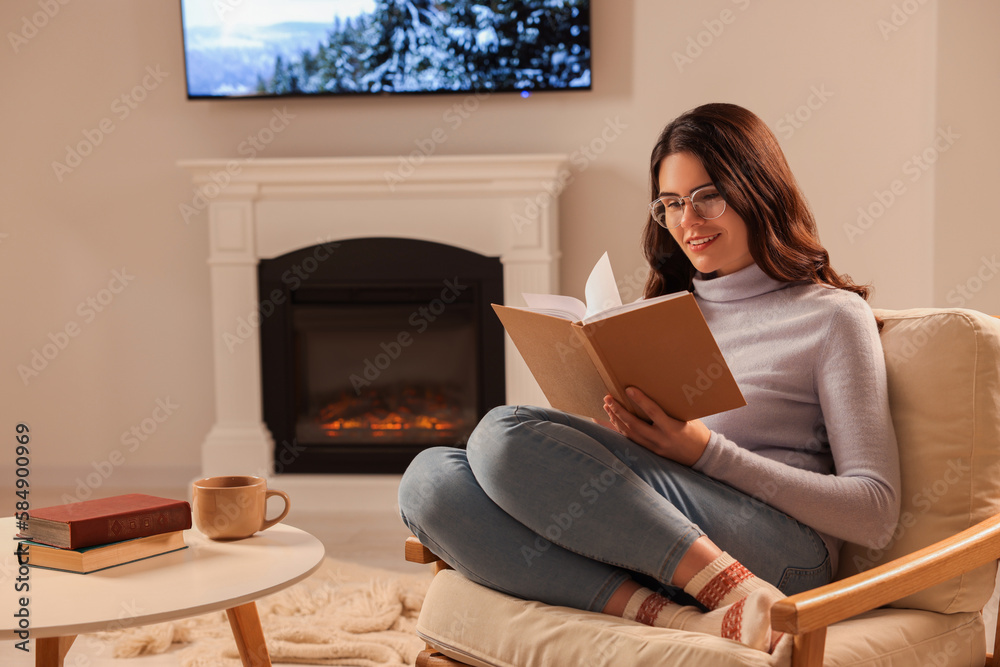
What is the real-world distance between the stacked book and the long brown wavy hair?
89cm

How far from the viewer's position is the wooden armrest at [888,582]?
80 centimetres

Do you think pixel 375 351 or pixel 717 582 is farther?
pixel 375 351

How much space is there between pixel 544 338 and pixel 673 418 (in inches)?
7.9

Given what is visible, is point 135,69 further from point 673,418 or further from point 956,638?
point 956,638

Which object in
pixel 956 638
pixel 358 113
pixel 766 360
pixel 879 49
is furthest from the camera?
→ pixel 358 113

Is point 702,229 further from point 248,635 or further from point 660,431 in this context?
point 248,635

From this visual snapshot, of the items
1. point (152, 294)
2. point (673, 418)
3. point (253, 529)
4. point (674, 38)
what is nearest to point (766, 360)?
point (673, 418)

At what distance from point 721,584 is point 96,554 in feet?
2.42

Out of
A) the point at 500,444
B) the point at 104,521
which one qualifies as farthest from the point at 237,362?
the point at 500,444

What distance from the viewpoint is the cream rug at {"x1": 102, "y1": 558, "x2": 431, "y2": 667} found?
1757 millimetres

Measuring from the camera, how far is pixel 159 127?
3221mm

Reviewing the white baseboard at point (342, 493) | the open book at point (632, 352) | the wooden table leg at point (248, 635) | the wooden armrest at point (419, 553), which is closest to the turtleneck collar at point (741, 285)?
the open book at point (632, 352)

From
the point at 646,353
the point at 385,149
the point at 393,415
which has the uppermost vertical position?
the point at 385,149

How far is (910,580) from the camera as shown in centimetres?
92
